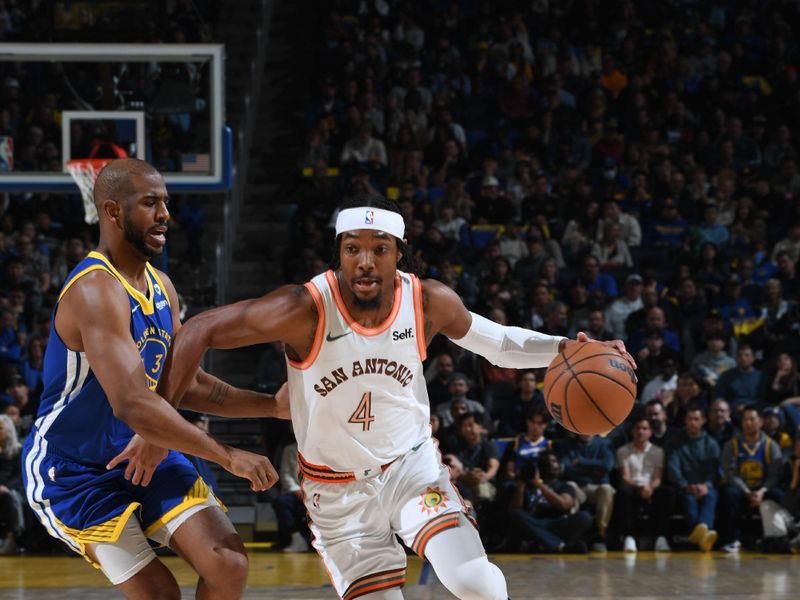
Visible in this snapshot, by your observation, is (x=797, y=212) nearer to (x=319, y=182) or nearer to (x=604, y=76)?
(x=604, y=76)

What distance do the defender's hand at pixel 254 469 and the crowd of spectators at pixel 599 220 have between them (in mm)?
6437

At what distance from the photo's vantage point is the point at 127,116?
10320mm

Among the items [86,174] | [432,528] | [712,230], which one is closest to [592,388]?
[432,528]

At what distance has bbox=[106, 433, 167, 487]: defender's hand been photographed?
13.5 feet

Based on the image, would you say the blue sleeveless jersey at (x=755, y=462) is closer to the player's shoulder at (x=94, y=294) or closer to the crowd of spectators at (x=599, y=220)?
the crowd of spectators at (x=599, y=220)

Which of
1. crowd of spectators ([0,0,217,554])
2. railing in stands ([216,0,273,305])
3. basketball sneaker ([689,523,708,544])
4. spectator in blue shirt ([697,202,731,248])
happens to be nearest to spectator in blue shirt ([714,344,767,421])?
basketball sneaker ([689,523,708,544])

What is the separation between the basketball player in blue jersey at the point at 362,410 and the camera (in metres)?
4.52

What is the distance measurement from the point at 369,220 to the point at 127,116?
6283 millimetres

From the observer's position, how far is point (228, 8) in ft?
61.6

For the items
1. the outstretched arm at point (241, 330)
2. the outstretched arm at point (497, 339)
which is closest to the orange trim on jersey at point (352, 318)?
the outstretched arm at point (241, 330)

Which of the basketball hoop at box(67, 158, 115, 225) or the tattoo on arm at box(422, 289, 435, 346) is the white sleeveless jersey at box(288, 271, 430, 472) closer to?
the tattoo on arm at box(422, 289, 435, 346)

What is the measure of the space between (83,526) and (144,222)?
1141 millimetres

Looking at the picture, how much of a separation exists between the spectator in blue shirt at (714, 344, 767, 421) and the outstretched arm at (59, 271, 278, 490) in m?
8.65

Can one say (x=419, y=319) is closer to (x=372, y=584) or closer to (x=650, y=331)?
(x=372, y=584)
